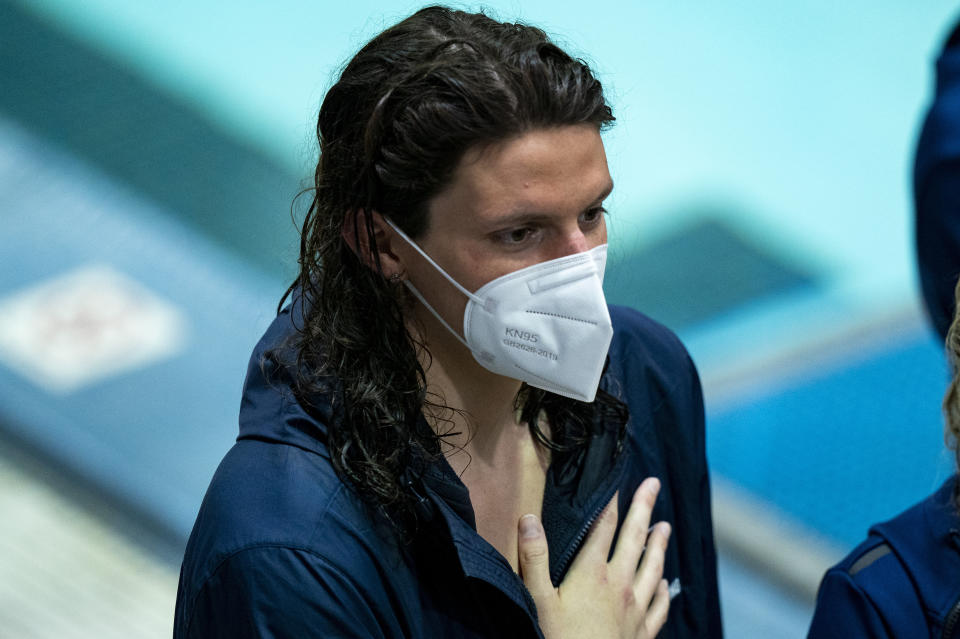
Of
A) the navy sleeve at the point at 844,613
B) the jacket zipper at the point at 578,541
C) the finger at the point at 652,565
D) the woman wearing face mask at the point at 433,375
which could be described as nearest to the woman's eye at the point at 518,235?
the woman wearing face mask at the point at 433,375

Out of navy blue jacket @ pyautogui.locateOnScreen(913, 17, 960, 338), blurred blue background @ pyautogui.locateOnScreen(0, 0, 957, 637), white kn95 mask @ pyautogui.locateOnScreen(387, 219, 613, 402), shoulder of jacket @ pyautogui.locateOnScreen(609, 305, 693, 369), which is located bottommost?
blurred blue background @ pyautogui.locateOnScreen(0, 0, 957, 637)

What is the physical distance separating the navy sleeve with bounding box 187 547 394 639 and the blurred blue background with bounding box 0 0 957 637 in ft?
2.65

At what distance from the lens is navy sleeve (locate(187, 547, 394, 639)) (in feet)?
4.51

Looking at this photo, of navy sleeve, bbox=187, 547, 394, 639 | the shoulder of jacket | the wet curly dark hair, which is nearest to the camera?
navy sleeve, bbox=187, 547, 394, 639

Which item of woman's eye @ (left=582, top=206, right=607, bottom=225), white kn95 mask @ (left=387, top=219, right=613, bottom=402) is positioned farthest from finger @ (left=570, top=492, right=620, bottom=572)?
woman's eye @ (left=582, top=206, right=607, bottom=225)

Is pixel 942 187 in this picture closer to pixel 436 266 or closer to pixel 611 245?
pixel 436 266

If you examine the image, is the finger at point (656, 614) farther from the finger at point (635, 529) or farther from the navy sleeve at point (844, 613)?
the navy sleeve at point (844, 613)

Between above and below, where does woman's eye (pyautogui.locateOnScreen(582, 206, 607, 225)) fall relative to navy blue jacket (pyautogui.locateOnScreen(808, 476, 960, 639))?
above

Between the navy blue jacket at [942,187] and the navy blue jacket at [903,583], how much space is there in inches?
14.1

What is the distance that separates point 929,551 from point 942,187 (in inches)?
22.9

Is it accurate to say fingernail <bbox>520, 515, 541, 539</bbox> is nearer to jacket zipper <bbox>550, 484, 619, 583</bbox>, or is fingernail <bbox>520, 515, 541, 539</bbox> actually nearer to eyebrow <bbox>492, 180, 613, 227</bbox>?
jacket zipper <bbox>550, 484, 619, 583</bbox>

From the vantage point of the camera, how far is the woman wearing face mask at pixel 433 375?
1434 millimetres

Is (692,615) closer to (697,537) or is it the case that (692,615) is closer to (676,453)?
(697,537)

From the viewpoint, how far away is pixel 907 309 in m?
4.58
